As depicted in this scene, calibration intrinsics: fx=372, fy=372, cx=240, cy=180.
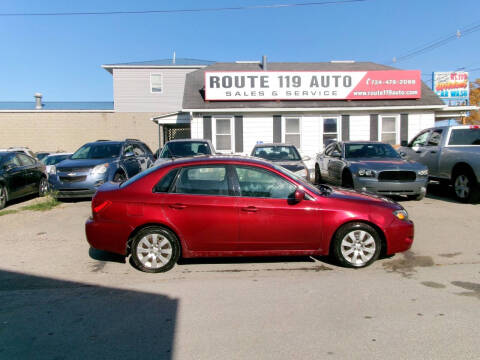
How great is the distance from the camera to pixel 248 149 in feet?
54.6

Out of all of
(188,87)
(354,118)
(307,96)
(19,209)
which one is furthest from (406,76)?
(19,209)

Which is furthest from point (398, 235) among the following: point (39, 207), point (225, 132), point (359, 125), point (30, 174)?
point (359, 125)

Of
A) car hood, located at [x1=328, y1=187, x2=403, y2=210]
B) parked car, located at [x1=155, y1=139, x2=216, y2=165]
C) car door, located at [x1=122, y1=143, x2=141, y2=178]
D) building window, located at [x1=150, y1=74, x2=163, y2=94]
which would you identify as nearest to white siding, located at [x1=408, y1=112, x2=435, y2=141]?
parked car, located at [x1=155, y1=139, x2=216, y2=165]

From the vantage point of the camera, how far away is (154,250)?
5.00 m

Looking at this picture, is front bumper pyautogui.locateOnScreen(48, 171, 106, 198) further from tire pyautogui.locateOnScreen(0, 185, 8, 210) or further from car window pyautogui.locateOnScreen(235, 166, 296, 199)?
car window pyautogui.locateOnScreen(235, 166, 296, 199)

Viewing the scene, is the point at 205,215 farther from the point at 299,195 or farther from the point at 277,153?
the point at 277,153

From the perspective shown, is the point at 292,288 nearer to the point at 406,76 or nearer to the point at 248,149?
the point at 248,149

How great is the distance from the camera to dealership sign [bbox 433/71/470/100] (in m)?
30.1

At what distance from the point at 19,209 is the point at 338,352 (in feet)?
30.9

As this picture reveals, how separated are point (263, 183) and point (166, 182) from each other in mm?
1331

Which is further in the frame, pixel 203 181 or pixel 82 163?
pixel 82 163

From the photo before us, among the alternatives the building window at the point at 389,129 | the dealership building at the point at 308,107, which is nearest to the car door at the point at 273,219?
the dealership building at the point at 308,107

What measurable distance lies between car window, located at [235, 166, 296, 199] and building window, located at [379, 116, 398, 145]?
13.2 metres

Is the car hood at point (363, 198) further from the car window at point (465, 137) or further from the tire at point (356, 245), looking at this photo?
the car window at point (465, 137)
